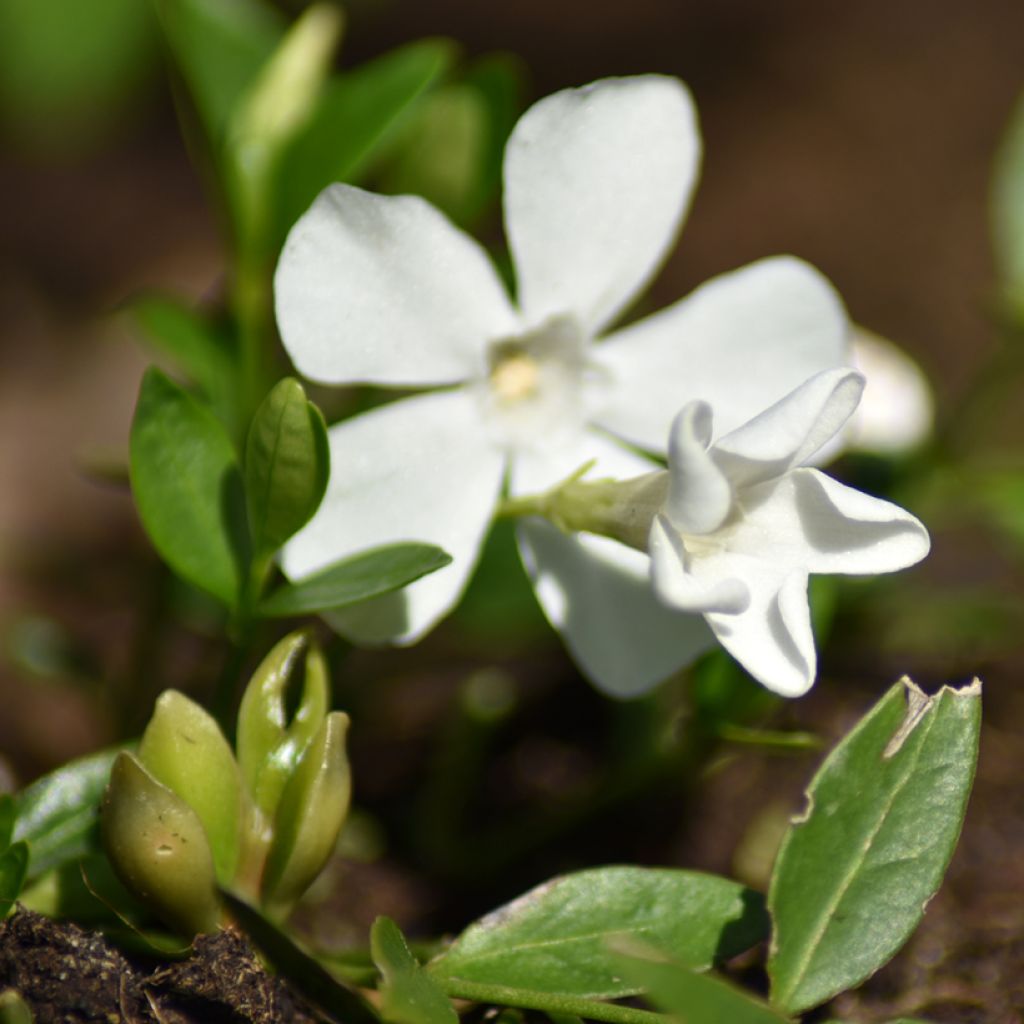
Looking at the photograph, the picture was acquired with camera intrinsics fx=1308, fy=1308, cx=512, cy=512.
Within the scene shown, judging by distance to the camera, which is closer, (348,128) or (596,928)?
(596,928)

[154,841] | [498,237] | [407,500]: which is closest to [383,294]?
[407,500]

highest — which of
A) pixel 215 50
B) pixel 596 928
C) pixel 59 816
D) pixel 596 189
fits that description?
pixel 215 50

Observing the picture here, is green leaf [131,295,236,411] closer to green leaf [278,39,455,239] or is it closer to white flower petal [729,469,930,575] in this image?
green leaf [278,39,455,239]

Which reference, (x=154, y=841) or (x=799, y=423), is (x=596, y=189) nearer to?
(x=799, y=423)

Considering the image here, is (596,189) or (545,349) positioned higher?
(596,189)

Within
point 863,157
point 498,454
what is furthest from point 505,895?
point 863,157

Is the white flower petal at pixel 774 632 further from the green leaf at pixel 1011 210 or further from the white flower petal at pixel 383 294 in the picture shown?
the green leaf at pixel 1011 210
